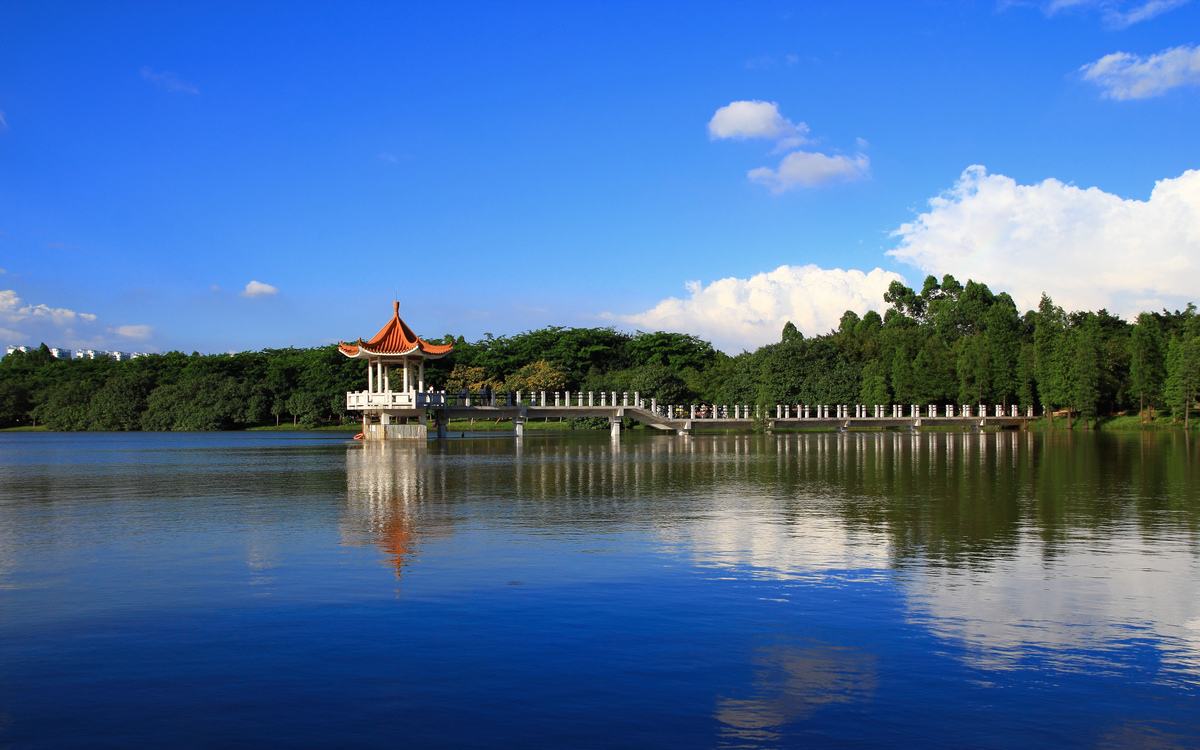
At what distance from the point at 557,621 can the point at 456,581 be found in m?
2.42

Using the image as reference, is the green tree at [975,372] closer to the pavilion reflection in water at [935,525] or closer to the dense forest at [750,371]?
the dense forest at [750,371]

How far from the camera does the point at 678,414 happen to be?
2771 inches

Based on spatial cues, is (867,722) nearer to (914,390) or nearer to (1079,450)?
(1079,450)

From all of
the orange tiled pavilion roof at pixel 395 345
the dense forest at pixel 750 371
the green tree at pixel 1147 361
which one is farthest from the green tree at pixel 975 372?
the orange tiled pavilion roof at pixel 395 345

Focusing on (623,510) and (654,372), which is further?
(654,372)

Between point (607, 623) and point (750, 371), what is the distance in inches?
2592

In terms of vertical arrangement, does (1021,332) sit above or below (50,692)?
above

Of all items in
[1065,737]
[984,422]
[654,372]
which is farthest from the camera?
[654,372]

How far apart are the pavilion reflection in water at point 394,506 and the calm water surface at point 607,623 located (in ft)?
0.52

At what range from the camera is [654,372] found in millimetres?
75938

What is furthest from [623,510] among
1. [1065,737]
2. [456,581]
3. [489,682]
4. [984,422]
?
[984,422]

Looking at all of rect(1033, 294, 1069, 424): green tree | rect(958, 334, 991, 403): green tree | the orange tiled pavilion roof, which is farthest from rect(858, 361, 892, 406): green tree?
the orange tiled pavilion roof

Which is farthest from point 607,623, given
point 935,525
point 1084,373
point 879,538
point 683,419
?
point 1084,373

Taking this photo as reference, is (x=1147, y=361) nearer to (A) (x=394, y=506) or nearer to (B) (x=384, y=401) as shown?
(B) (x=384, y=401)
